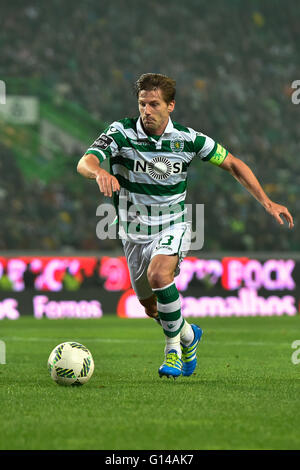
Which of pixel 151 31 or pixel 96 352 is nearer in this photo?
pixel 96 352

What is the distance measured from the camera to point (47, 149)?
20469 mm

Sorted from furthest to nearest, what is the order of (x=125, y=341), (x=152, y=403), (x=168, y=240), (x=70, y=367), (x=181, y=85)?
1. (x=181, y=85)
2. (x=125, y=341)
3. (x=168, y=240)
4. (x=70, y=367)
5. (x=152, y=403)

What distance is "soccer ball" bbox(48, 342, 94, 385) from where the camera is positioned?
225 inches

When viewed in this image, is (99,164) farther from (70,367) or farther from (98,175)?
(70,367)

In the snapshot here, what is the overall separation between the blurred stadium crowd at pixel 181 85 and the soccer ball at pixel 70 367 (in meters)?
13.2

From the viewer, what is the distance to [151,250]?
245 inches

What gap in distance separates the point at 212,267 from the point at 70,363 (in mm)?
12165

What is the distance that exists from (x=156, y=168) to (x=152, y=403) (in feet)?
6.69

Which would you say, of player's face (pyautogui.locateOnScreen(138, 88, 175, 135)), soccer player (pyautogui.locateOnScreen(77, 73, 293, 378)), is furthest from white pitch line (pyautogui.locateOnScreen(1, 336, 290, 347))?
player's face (pyautogui.locateOnScreen(138, 88, 175, 135))

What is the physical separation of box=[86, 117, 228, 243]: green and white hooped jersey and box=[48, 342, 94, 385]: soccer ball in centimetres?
100

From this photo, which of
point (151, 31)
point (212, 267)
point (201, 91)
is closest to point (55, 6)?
point (151, 31)

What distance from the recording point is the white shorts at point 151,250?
6078 millimetres

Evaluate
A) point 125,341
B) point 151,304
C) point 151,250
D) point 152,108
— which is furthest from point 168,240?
point 125,341
